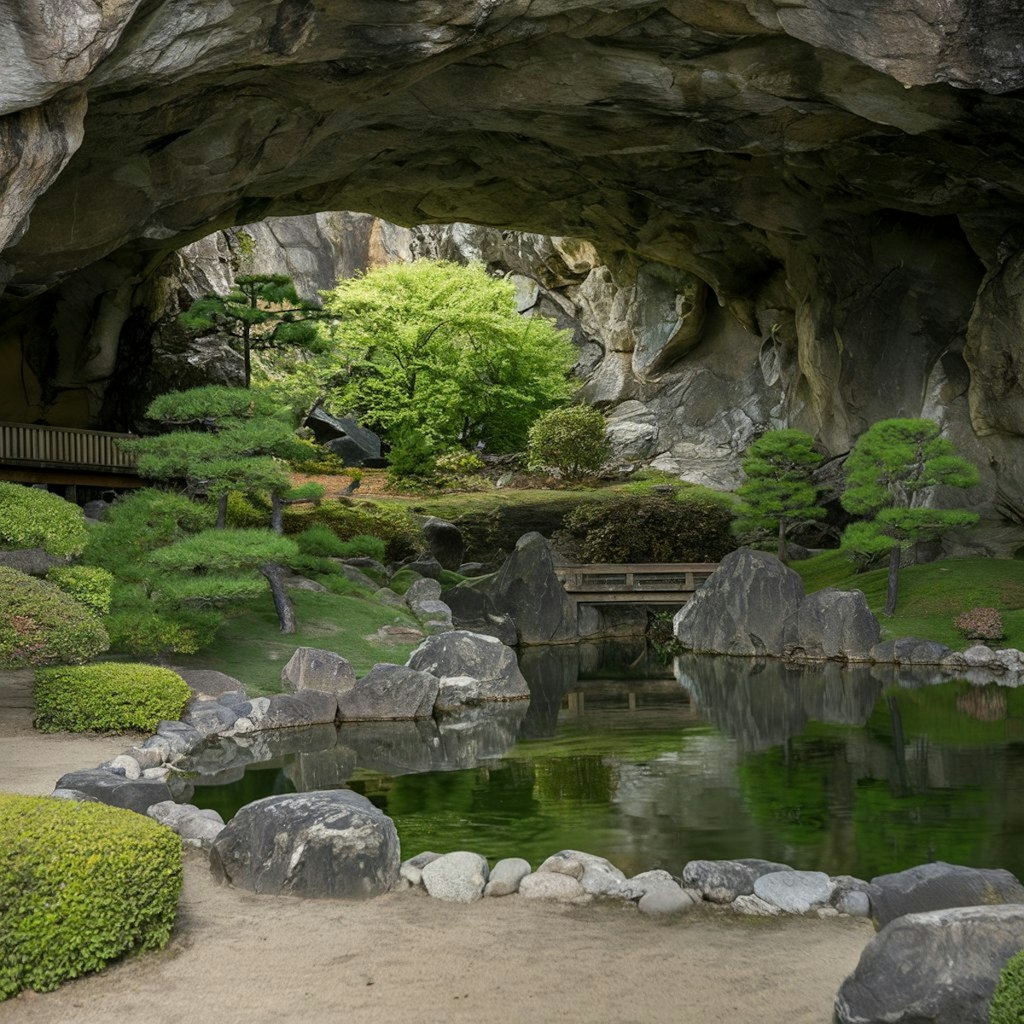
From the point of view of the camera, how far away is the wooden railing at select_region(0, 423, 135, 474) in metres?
27.1

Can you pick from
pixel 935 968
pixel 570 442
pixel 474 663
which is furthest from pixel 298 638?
pixel 570 442

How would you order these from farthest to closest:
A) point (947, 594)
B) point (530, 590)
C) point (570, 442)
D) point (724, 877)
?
Result: point (570, 442) → point (530, 590) → point (947, 594) → point (724, 877)

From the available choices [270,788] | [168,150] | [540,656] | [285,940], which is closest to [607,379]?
[540,656]

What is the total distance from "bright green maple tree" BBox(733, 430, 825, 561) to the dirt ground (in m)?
25.1

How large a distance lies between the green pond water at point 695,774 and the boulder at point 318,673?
3.55 feet

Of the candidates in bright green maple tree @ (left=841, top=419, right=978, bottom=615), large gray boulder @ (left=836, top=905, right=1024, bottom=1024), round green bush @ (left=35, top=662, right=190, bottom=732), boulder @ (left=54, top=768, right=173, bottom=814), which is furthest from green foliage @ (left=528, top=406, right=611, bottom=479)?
large gray boulder @ (left=836, top=905, right=1024, bottom=1024)

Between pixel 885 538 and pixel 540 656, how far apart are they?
8799 mm

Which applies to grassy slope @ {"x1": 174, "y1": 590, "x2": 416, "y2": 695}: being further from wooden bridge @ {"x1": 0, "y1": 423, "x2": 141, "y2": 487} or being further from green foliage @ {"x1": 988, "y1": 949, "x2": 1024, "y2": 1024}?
green foliage @ {"x1": 988, "y1": 949, "x2": 1024, "y2": 1024}

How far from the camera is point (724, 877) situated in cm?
894

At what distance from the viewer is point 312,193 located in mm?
31625

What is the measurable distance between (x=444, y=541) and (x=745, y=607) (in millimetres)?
11695

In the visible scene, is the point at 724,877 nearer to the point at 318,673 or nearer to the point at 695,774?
the point at 695,774

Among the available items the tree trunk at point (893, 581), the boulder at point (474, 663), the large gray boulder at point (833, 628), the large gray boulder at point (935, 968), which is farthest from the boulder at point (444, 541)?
the large gray boulder at point (935, 968)

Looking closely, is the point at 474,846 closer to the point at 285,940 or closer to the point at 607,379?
the point at 285,940
